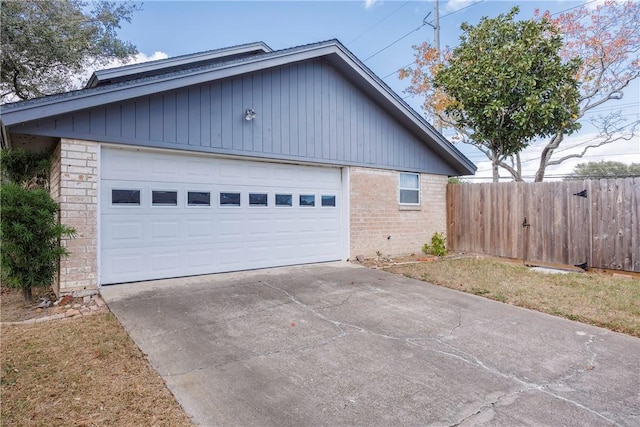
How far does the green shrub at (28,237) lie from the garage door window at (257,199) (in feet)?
11.1

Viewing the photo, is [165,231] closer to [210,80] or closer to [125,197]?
[125,197]

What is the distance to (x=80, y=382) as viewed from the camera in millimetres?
2984

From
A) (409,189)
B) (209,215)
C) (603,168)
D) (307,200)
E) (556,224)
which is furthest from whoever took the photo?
(603,168)

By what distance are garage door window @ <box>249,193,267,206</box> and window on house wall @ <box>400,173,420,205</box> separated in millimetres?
4425

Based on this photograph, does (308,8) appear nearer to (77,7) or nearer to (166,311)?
(77,7)

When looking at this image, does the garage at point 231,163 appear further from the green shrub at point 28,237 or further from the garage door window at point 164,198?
the green shrub at point 28,237

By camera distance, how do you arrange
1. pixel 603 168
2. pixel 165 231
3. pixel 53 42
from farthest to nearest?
pixel 603 168, pixel 53 42, pixel 165 231

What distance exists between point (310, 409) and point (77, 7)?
15601 mm

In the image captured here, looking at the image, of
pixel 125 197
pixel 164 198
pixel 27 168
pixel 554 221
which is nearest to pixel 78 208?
pixel 125 197

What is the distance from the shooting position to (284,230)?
837cm

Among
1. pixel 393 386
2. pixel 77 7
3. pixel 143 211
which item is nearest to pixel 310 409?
pixel 393 386

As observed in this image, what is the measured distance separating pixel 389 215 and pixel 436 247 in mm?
2039

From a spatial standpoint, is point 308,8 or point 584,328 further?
point 308,8

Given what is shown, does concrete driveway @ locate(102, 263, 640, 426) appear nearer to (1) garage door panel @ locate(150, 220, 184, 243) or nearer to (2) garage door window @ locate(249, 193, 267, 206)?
(1) garage door panel @ locate(150, 220, 184, 243)
